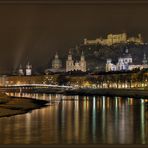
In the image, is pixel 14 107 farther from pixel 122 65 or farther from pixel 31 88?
pixel 31 88

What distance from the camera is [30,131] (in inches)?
260

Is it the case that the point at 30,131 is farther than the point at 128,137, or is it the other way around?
the point at 30,131

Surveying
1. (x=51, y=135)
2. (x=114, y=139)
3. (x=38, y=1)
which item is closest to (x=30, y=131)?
(x=51, y=135)

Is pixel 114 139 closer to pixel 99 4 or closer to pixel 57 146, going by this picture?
pixel 57 146

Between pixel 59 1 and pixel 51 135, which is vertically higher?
pixel 59 1

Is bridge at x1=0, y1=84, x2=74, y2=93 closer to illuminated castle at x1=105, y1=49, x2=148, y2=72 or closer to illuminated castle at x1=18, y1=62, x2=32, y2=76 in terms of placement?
illuminated castle at x1=105, y1=49, x2=148, y2=72

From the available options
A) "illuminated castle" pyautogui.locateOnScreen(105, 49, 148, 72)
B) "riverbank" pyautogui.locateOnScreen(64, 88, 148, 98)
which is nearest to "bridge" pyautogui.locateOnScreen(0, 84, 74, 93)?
"riverbank" pyautogui.locateOnScreen(64, 88, 148, 98)

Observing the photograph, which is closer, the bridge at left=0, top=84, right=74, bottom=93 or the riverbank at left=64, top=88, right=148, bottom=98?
the riverbank at left=64, top=88, right=148, bottom=98

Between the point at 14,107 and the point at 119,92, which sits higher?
A: the point at 119,92

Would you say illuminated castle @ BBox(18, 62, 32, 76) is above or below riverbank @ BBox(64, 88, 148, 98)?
above

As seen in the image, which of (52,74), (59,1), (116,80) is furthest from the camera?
(52,74)

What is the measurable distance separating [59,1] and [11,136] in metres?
Result: 2.41

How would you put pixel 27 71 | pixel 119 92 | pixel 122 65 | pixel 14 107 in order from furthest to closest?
pixel 27 71
pixel 122 65
pixel 119 92
pixel 14 107

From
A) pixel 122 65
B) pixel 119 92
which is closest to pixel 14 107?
pixel 119 92
